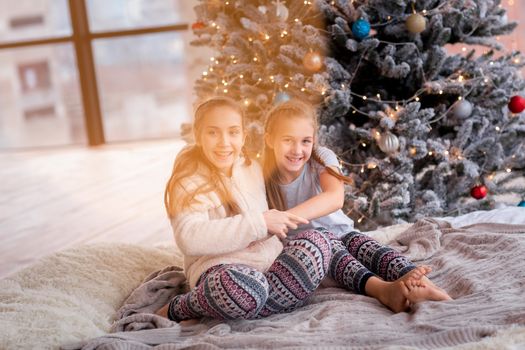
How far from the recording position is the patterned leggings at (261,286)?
1.35 metres

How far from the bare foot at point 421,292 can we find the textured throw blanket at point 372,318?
0.02 m

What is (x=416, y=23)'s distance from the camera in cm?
214

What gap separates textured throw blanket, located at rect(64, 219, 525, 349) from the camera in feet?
4.05

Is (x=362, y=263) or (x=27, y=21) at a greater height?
(x=27, y=21)

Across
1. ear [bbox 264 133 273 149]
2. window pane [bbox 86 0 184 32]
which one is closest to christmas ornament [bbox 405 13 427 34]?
ear [bbox 264 133 273 149]

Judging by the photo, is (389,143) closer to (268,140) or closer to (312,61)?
(312,61)

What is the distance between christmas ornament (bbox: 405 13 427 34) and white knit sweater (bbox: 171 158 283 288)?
2.89 ft

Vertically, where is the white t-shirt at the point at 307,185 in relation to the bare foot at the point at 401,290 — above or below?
above

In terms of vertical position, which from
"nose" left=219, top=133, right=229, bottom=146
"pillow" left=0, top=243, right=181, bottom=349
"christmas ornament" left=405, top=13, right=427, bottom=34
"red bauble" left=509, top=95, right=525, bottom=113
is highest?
"christmas ornament" left=405, top=13, right=427, bottom=34

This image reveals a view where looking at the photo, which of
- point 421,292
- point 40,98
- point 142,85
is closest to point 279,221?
point 421,292

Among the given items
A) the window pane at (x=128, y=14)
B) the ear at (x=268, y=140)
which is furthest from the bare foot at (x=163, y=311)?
the window pane at (x=128, y=14)

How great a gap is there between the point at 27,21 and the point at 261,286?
4.75 metres

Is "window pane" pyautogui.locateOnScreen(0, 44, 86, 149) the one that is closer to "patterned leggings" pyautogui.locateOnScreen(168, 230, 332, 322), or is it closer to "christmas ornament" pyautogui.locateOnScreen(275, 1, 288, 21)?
"christmas ornament" pyautogui.locateOnScreen(275, 1, 288, 21)

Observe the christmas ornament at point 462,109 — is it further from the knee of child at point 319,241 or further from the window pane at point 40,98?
the window pane at point 40,98
